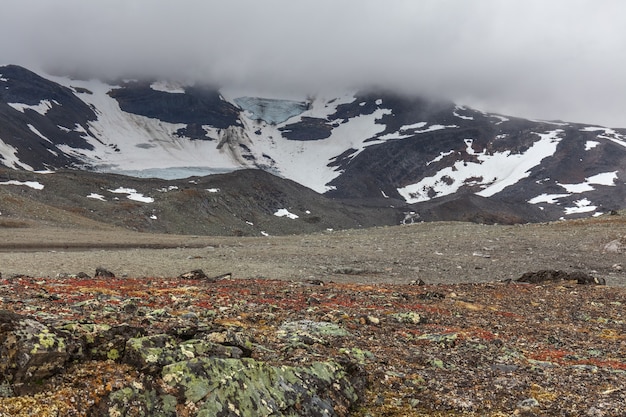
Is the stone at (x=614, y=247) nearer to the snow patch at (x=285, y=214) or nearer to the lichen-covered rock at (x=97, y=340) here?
the lichen-covered rock at (x=97, y=340)

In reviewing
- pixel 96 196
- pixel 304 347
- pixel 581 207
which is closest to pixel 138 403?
pixel 304 347

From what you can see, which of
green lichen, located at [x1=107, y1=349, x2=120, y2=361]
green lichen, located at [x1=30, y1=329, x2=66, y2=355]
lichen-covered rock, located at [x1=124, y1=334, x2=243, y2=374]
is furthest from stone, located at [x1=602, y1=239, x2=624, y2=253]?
green lichen, located at [x1=30, y1=329, x2=66, y2=355]

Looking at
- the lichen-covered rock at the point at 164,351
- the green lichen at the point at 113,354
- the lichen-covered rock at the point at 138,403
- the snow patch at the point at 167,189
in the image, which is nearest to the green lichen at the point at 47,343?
the green lichen at the point at 113,354

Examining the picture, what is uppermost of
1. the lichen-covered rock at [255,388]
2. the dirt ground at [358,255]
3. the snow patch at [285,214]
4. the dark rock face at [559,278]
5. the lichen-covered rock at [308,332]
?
the lichen-covered rock at [255,388]

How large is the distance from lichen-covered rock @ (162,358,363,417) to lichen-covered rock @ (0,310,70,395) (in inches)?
56.0

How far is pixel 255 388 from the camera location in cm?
697

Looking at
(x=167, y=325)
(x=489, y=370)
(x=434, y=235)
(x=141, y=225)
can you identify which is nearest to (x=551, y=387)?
(x=489, y=370)

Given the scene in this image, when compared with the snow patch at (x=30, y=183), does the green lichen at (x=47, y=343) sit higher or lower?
higher

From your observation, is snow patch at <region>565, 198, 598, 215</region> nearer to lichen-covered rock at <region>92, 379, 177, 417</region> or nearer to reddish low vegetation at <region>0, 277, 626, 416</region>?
reddish low vegetation at <region>0, 277, 626, 416</region>

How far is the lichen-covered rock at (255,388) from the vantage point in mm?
6469

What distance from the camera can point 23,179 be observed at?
9644 centimetres

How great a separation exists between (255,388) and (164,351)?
146 centimetres

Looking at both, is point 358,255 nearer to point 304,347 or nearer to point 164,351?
point 304,347

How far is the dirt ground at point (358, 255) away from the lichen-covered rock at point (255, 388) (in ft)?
64.2
